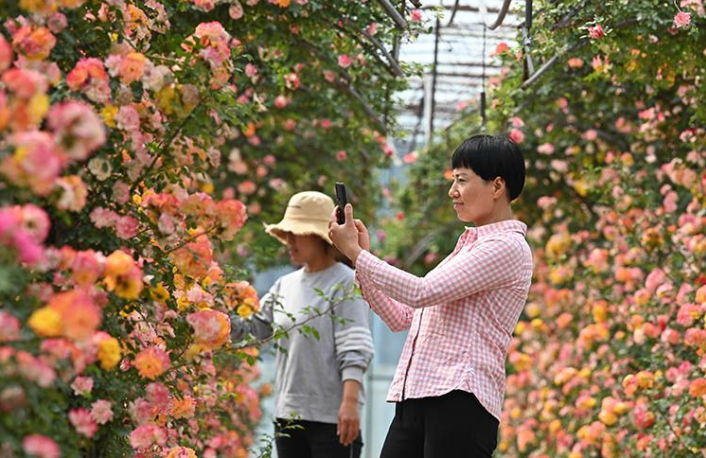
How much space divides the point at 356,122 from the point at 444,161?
2.97 metres

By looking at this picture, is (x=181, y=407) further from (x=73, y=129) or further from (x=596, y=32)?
(x=596, y=32)

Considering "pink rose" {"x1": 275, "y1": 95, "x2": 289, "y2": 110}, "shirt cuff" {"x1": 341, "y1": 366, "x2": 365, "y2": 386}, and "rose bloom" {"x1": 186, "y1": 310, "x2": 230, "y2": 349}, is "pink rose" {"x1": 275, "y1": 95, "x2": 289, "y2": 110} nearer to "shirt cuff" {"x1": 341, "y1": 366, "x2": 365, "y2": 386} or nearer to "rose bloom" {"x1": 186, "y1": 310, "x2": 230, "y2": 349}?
"shirt cuff" {"x1": 341, "y1": 366, "x2": 365, "y2": 386}

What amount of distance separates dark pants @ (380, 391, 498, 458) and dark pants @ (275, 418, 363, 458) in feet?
2.94

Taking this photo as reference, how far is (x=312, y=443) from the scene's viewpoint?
3211mm

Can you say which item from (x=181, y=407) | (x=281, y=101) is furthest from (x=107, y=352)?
(x=281, y=101)

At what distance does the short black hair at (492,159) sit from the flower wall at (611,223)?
38.7 inches

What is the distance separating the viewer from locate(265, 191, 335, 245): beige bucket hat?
328 cm

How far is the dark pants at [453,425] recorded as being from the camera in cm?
225

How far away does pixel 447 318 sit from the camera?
2.31m

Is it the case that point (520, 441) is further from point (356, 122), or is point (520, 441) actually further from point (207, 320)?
point (207, 320)

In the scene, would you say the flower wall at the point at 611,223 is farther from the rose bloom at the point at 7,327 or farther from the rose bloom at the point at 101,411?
the rose bloom at the point at 7,327

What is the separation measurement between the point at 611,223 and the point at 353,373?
282 centimetres

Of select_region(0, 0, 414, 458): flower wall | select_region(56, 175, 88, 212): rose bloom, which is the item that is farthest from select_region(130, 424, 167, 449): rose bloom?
select_region(56, 175, 88, 212): rose bloom

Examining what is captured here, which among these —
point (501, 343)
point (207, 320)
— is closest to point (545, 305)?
point (501, 343)
